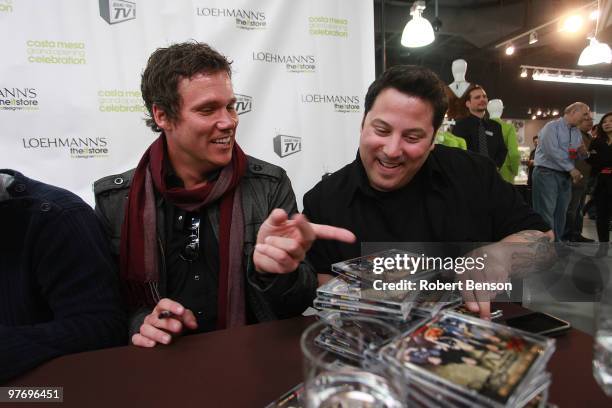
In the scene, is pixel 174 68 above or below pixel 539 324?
above

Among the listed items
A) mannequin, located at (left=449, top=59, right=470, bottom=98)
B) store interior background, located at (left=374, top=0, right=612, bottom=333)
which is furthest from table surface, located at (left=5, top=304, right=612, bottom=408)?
mannequin, located at (left=449, top=59, right=470, bottom=98)

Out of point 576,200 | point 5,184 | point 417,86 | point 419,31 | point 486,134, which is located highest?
point 419,31

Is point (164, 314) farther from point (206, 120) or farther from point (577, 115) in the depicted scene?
point (577, 115)

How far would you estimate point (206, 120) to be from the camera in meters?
1.56

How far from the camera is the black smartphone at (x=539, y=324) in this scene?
35.1 inches

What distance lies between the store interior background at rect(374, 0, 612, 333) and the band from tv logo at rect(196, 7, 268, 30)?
98 centimetres

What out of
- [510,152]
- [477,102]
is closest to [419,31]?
[477,102]

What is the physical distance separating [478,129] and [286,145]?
2303 millimetres

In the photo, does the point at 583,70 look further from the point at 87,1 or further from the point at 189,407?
the point at 189,407

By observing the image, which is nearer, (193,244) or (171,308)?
(171,308)

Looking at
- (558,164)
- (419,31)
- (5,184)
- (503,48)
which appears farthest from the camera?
(503,48)

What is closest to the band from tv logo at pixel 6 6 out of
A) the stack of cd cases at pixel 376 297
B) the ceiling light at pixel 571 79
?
the stack of cd cases at pixel 376 297

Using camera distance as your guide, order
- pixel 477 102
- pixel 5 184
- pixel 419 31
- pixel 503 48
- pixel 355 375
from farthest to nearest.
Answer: pixel 503 48 < pixel 419 31 < pixel 477 102 < pixel 5 184 < pixel 355 375

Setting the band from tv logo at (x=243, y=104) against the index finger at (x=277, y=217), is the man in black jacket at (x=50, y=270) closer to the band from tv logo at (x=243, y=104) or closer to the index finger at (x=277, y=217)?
the index finger at (x=277, y=217)
